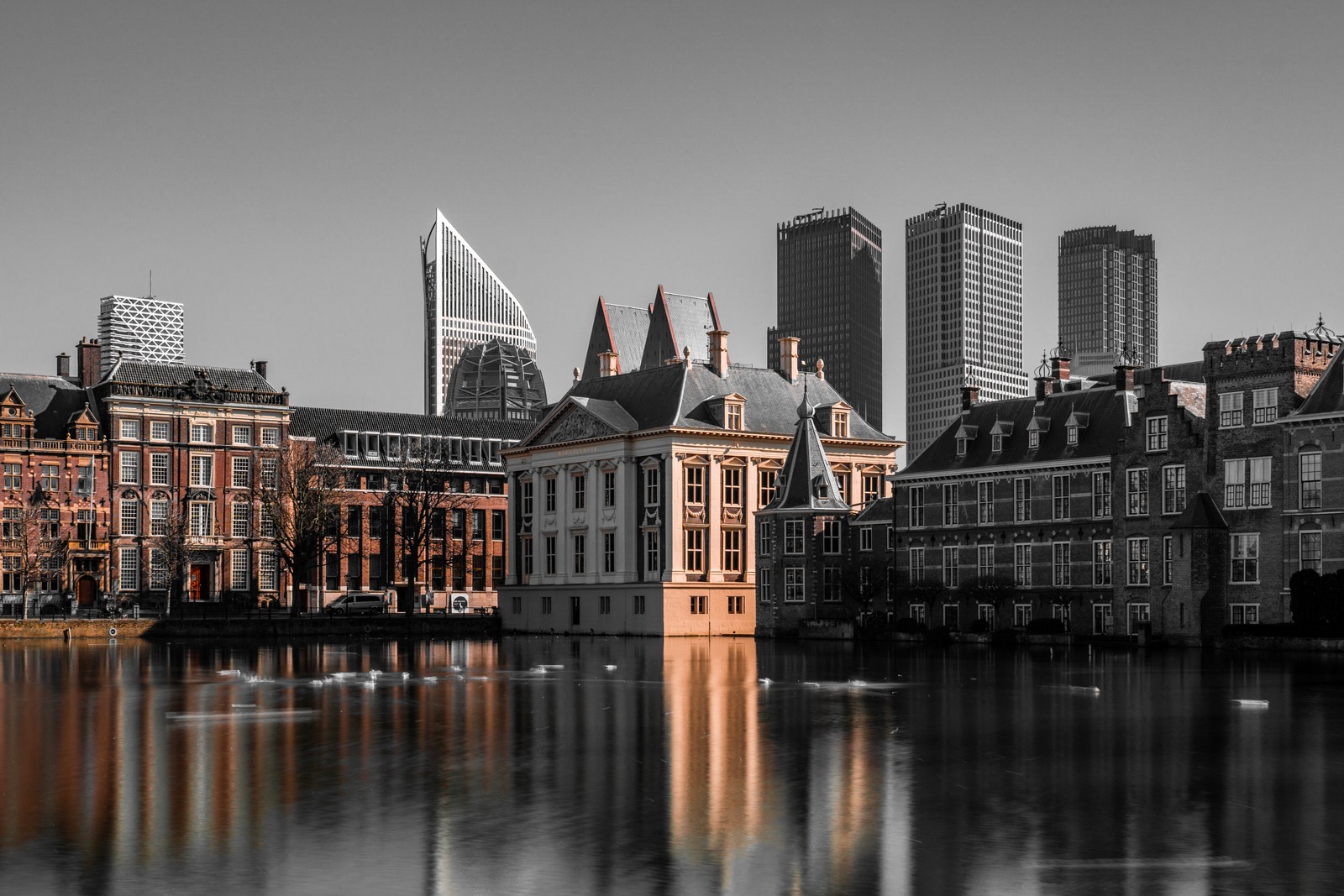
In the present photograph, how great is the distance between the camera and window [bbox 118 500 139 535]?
401 ft

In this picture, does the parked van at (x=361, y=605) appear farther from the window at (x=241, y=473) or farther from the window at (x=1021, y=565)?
the window at (x=1021, y=565)

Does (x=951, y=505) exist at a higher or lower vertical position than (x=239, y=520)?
higher

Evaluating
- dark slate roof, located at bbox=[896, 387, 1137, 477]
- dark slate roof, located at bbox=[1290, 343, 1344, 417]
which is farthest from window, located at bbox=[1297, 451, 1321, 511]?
dark slate roof, located at bbox=[896, 387, 1137, 477]

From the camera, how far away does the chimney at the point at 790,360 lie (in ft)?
383

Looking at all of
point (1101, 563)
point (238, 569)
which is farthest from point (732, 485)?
point (238, 569)

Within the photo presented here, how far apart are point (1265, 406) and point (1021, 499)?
15384 millimetres

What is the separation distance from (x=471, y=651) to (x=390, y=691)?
3138cm

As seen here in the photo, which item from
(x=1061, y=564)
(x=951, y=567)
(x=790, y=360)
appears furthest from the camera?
(x=790, y=360)

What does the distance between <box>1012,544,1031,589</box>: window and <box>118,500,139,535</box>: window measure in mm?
68655

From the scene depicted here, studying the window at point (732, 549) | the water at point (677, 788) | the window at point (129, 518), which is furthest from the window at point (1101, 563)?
the window at point (129, 518)

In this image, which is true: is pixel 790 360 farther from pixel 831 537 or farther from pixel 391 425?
pixel 391 425

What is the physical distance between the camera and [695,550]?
10619 cm

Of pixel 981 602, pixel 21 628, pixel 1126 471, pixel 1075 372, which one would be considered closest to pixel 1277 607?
pixel 1126 471

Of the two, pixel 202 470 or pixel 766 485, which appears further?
pixel 202 470
